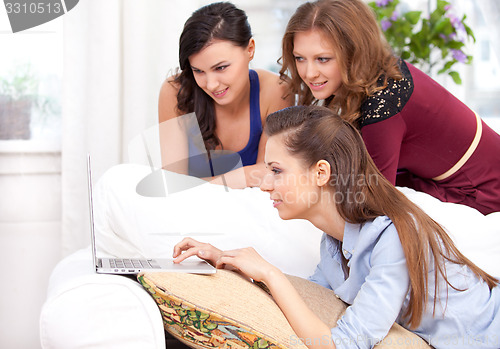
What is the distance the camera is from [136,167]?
1.35 meters

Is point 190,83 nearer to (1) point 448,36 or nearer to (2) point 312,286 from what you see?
(2) point 312,286

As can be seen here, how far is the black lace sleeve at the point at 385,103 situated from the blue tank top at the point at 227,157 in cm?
50

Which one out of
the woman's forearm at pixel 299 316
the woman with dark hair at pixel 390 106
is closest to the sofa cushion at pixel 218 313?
the woman's forearm at pixel 299 316

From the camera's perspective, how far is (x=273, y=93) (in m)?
1.82

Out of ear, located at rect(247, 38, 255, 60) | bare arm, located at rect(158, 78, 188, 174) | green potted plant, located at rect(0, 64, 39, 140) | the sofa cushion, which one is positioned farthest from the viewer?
green potted plant, located at rect(0, 64, 39, 140)

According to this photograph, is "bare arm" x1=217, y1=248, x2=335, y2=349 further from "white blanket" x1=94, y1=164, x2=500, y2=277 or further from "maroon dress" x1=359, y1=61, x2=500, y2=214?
"maroon dress" x1=359, y1=61, x2=500, y2=214

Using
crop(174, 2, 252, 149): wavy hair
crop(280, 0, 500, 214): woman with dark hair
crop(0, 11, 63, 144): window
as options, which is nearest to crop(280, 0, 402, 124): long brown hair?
crop(280, 0, 500, 214): woman with dark hair

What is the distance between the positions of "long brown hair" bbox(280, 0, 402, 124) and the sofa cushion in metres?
0.69

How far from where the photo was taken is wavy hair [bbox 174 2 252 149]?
161 cm

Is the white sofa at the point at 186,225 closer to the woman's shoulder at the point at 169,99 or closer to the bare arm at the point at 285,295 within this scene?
the bare arm at the point at 285,295

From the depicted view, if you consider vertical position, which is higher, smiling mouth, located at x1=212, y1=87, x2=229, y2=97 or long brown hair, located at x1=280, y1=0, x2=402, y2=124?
long brown hair, located at x1=280, y1=0, x2=402, y2=124

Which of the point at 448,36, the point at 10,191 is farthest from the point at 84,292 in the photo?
the point at 448,36

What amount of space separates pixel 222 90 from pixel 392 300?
38.4 inches

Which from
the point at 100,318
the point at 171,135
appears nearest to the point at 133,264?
the point at 100,318
